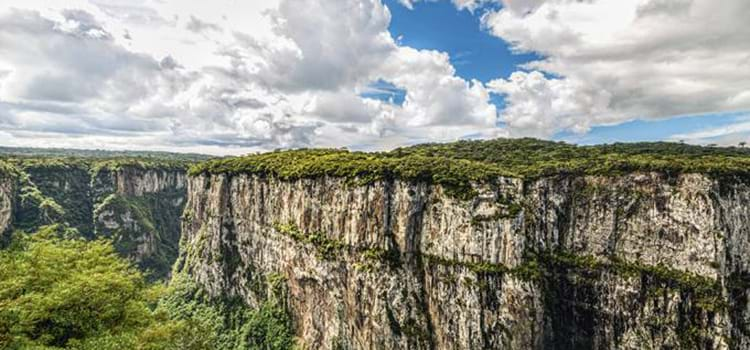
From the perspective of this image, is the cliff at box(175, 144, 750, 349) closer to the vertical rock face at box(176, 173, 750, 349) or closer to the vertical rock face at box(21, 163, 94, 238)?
the vertical rock face at box(176, 173, 750, 349)

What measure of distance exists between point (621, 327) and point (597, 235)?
13.9 m

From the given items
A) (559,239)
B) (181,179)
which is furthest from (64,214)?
(559,239)

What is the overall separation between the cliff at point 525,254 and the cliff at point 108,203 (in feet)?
315

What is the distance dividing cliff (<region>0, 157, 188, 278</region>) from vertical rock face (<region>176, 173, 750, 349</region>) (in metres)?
Answer: 96.9

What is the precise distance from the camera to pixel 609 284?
62.5 metres

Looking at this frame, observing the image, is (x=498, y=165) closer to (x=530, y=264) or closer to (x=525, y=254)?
(x=525, y=254)

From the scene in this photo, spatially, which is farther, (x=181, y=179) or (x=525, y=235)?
(x=181, y=179)

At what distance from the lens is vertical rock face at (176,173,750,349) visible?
57.2 metres

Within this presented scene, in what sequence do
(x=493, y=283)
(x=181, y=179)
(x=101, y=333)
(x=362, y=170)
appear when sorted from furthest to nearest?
(x=181, y=179), (x=362, y=170), (x=493, y=283), (x=101, y=333)

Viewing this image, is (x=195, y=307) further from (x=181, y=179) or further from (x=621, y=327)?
(x=181, y=179)

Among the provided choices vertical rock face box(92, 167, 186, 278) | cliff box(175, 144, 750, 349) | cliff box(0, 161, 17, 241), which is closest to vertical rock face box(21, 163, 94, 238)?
vertical rock face box(92, 167, 186, 278)

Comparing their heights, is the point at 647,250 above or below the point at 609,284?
above

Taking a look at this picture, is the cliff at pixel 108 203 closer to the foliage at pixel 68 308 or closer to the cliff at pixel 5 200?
the cliff at pixel 5 200

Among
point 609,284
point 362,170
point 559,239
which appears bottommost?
point 609,284
